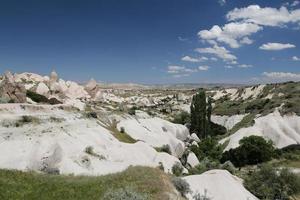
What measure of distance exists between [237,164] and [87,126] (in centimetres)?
2874

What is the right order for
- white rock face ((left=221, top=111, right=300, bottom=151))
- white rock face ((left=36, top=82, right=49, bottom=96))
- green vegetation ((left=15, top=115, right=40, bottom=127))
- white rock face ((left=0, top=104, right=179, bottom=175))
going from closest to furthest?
white rock face ((left=0, top=104, right=179, bottom=175)) → green vegetation ((left=15, top=115, right=40, bottom=127)) → white rock face ((left=221, top=111, right=300, bottom=151)) → white rock face ((left=36, top=82, right=49, bottom=96))

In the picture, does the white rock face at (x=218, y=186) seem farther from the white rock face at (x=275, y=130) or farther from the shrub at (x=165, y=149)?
the white rock face at (x=275, y=130)

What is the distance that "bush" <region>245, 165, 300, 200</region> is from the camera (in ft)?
110

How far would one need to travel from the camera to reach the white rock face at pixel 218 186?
2764 cm

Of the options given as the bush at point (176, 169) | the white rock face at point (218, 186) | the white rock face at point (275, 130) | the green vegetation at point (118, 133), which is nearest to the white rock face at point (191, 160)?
the green vegetation at point (118, 133)

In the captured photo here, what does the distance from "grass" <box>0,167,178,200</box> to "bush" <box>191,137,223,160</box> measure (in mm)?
49898

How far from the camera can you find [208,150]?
7375 cm

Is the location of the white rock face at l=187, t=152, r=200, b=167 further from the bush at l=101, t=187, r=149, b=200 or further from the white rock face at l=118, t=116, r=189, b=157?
the bush at l=101, t=187, r=149, b=200

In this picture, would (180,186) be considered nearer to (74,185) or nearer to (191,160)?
(74,185)

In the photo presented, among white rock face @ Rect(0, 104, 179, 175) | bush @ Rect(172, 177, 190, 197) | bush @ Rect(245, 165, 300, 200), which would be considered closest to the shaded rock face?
white rock face @ Rect(0, 104, 179, 175)

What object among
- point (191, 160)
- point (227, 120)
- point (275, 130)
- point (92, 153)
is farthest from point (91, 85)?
point (92, 153)

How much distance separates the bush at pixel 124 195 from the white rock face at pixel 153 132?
1901 inches

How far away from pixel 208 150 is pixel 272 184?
1529 inches

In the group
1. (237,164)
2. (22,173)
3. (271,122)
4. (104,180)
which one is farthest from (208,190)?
(271,122)
